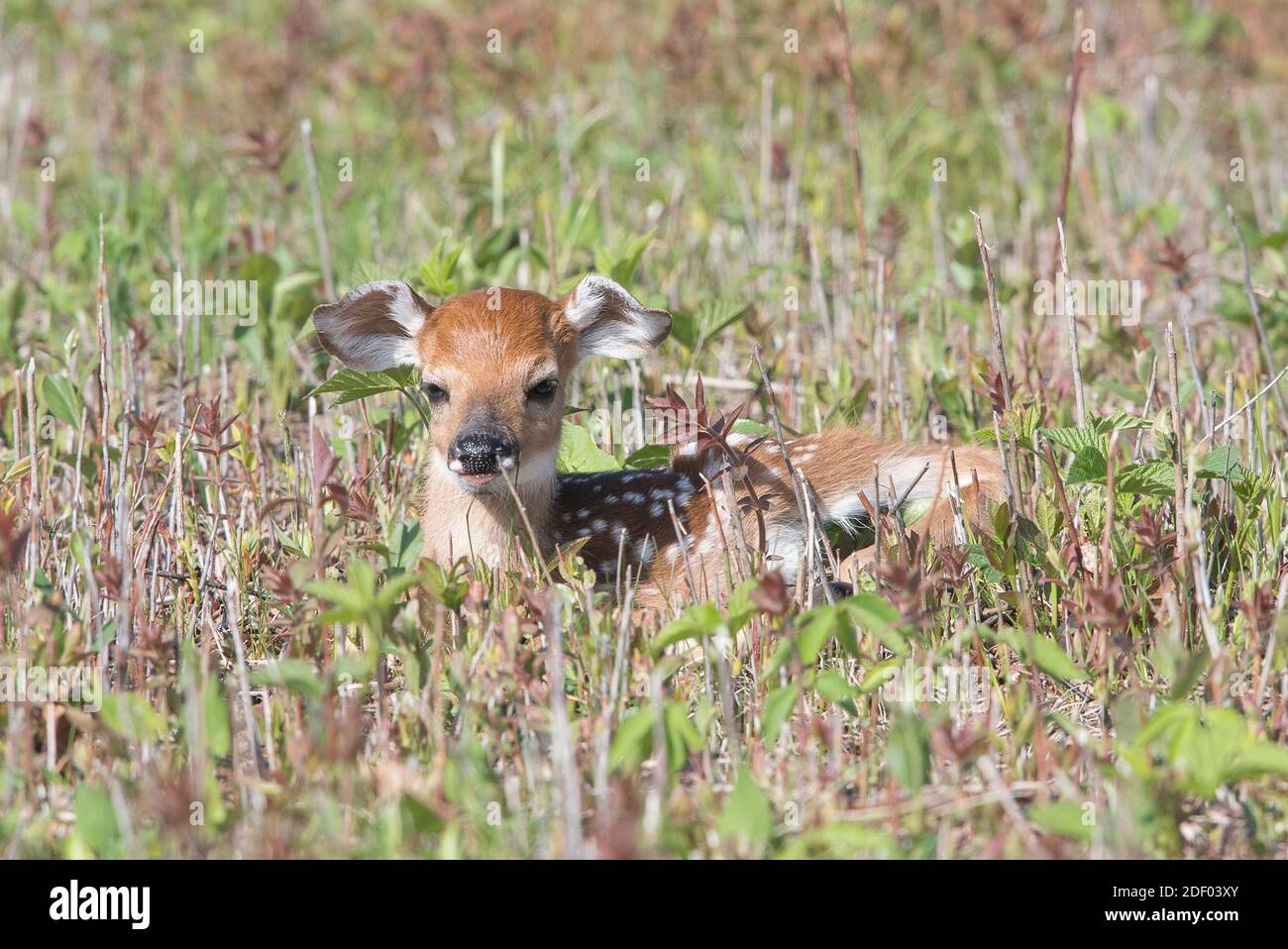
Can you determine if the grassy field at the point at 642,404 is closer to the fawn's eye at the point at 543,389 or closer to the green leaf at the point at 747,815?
the green leaf at the point at 747,815

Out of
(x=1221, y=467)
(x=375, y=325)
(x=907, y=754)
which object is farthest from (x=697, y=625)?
(x=375, y=325)

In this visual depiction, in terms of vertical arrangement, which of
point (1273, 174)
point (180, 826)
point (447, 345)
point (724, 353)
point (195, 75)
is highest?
point (195, 75)

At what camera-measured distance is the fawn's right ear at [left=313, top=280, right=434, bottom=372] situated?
4.60 meters

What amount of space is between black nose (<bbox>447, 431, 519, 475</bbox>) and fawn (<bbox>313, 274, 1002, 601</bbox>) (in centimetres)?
5

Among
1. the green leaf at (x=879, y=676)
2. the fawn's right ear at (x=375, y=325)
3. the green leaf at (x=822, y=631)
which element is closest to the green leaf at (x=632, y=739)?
the green leaf at (x=822, y=631)

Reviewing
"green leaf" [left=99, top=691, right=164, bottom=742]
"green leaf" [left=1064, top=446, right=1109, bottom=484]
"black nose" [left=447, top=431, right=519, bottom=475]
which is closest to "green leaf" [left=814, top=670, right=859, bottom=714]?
"green leaf" [left=1064, top=446, right=1109, bottom=484]

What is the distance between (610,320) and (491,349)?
51 centimetres

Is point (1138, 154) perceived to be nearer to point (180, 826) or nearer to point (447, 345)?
point (447, 345)

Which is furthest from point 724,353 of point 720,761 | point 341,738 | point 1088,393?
point 341,738

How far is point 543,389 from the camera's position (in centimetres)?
459

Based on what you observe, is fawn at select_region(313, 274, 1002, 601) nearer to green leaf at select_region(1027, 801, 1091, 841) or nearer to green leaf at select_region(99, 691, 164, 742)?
green leaf at select_region(99, 691, 164, 742)

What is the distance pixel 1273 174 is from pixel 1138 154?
0.66 metres

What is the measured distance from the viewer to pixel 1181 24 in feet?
30.9

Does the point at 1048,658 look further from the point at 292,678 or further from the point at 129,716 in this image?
the point at 129,716
